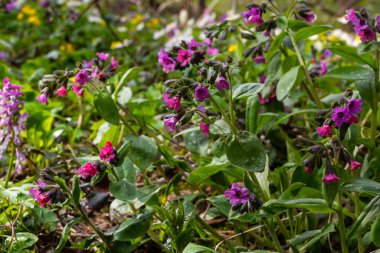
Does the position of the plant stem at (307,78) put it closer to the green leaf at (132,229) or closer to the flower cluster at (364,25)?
the flower cluster at (364,25)

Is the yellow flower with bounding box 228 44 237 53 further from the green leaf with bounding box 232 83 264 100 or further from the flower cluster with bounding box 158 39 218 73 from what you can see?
the green leaf with bounding box 232 83 264 100

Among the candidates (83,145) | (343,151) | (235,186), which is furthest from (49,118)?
(343,151)

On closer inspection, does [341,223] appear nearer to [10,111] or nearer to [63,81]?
[63,81]

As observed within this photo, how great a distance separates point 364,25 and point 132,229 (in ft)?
3.57

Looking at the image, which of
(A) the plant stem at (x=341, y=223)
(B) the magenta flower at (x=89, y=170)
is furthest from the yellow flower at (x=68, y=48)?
(A) the plant stem at (x=341, y=223)

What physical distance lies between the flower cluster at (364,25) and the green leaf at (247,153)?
0.57 meters

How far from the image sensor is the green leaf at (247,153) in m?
1.67

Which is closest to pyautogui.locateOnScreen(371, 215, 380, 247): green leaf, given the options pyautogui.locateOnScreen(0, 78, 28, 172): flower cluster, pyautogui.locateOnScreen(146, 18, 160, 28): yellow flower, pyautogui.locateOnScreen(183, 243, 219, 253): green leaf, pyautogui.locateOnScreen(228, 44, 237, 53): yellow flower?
pyautogui.locateOnScreen(183, 243, 219, 253): green leaf

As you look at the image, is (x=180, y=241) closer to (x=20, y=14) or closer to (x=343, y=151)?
(x=343, y=151)

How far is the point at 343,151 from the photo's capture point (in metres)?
1.63

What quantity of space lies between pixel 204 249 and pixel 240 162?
0.30 meters

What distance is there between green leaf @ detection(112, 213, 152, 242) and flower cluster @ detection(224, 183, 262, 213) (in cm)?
35

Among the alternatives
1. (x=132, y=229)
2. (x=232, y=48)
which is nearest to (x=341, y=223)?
(x=132, y=229)

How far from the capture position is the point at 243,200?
1735mm
